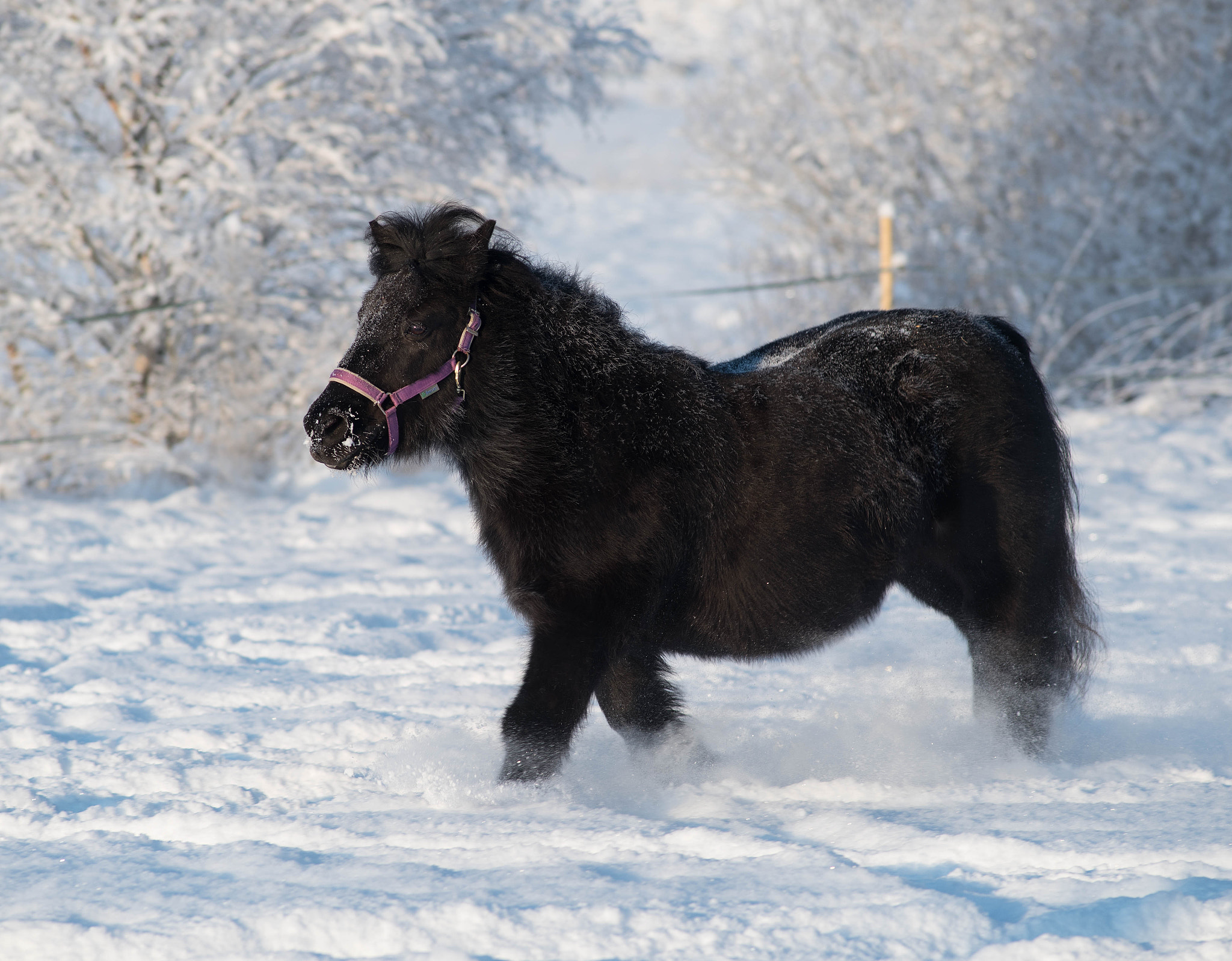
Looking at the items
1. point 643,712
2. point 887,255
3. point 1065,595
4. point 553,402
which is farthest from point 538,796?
point 887,255

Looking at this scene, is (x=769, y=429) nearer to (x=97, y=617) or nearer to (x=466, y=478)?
(x=466, y=478)

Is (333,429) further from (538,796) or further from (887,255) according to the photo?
(887,255)

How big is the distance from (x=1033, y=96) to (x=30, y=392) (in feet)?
29.8

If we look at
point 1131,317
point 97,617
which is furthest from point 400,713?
point 1131,317

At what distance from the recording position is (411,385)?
8.61 ft

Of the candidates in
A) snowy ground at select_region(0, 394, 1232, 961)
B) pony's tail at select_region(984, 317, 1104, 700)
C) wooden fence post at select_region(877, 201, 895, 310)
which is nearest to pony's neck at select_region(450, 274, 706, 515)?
snowy ground at select_region(0, 394, 1232, 961)

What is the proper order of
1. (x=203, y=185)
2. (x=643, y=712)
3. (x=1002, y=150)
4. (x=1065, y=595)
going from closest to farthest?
(x=643, y=712) → (x=1065, y=595) → (x=203, y=185) → (x=1002, y=150)

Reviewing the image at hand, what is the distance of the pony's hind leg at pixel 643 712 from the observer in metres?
2.97

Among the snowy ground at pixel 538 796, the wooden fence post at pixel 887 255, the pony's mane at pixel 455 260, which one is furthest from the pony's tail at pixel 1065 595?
the wooden fence post at pixel 887 255

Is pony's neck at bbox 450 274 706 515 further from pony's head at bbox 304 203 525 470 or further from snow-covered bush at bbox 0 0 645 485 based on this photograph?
snow-covered bush at bbox 0 0 645 485

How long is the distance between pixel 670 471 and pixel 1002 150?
8969 millimetres

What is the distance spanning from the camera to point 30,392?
6957 millimetres

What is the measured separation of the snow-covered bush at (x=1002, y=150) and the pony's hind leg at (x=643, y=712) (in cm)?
748

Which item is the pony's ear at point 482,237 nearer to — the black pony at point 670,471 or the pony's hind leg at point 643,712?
the black pony at point 670,471
